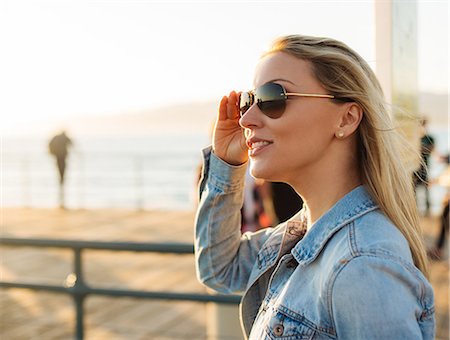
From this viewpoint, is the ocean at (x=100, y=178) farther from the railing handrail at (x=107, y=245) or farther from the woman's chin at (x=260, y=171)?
the woman's chin at (x=260, y=171)

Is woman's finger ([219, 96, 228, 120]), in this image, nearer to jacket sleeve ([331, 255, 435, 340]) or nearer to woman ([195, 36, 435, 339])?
woman ([195, 36, 435, 339])

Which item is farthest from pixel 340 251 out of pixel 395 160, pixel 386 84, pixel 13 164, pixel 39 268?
pixel 13 164

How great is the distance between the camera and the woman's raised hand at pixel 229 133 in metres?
2.07

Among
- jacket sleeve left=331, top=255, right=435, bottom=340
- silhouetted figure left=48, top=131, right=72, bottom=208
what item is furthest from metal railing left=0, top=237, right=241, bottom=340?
silhouetted figure left=48, top=131, right=72, bottom=208

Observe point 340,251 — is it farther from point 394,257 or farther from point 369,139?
point 369,139

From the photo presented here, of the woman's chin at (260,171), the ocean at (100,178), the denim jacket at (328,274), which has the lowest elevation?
the ocean at (100,178)

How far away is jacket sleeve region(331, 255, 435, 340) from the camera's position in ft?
4.43

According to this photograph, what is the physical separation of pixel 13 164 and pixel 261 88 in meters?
16.2

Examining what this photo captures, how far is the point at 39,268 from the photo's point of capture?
7.72m

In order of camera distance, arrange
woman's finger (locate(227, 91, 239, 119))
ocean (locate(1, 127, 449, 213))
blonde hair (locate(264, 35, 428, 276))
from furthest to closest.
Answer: ocean (locate(1, 127, 449, 213)) < woman's finger (locate(227, 91, 239, 119)) < blonde hair (locate(264, 35, 428, 276))

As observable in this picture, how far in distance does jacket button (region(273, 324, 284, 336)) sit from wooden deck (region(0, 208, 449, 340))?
7.74 ft

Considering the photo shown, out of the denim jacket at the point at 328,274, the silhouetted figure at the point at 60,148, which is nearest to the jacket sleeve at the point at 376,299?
the denim jacket at the point at 328,274

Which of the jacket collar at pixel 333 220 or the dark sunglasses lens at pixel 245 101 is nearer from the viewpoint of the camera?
the jacket collar at pixel 333 220

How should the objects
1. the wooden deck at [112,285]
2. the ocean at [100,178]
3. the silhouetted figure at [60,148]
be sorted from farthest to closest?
1. the silhouetted figure at [60,148]
2. the ocean at [100,178]
3. the wooden deck at [112,285]
